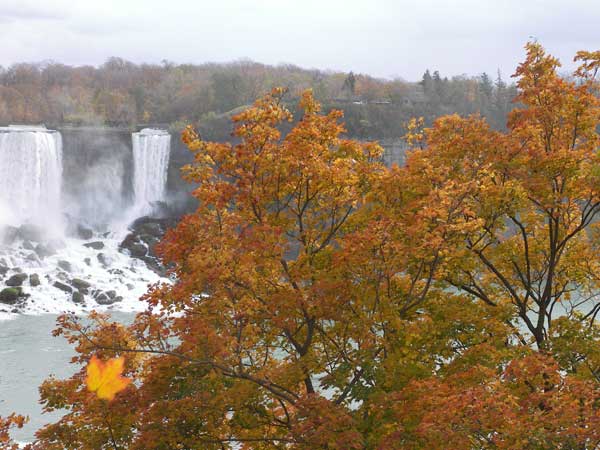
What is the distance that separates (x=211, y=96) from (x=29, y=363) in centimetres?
4389

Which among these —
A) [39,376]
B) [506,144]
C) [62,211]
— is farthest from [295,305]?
[62,211]

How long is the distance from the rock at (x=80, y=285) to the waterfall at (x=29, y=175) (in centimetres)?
1026

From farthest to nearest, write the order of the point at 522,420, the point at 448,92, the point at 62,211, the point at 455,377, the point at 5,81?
the point at 5,81, the point at 448,92, the point at 62,211, the point at 455,377, the point at 522,420

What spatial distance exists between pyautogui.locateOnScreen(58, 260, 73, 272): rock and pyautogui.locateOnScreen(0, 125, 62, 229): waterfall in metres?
7.25

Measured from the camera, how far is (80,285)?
3522 centimetres

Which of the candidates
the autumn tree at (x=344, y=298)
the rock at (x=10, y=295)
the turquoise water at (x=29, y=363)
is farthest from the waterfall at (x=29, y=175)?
the autumn tree at (x=344, y=298)

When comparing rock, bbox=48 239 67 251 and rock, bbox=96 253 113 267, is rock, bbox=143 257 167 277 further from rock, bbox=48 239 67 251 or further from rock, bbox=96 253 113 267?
rock, bbox=48 239 67 251

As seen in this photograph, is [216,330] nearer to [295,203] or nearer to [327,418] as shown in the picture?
[327,418]

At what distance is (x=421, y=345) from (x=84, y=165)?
1734 inches

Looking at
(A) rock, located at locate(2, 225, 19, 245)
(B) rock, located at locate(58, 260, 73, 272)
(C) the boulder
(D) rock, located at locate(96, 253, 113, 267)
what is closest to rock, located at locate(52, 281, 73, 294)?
(B) rock, located at locate(58, 260, 73, 272)

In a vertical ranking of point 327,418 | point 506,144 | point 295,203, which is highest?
point 506,144

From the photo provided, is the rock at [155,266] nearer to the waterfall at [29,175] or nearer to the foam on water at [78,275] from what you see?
the foam on water at [78,275]

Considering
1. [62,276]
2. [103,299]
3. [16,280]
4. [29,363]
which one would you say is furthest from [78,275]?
[29,363]

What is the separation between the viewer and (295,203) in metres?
9.34
